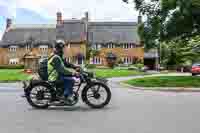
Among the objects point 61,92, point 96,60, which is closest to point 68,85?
point 61,92

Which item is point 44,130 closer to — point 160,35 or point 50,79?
point 50,79

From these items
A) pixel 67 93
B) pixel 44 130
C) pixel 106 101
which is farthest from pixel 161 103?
pixel 44 130

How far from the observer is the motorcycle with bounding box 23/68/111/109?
39.6 feet

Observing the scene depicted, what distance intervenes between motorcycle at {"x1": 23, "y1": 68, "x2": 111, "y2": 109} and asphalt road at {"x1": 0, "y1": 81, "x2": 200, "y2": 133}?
8.4 inches

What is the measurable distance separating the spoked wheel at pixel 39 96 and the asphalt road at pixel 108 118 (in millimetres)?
208

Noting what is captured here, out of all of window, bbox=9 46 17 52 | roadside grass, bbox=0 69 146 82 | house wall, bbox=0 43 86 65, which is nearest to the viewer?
roadside grass, bbox=0 69 146 82

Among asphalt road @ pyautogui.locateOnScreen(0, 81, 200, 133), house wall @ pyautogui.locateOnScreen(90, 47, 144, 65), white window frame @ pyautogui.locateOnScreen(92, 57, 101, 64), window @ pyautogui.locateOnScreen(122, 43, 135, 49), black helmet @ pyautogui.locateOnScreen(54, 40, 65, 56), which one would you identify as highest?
window @ pyautogui.locateOnScreen(122, 43, 135, 49)

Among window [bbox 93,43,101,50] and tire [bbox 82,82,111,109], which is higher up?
window [bbox 93,43,101,50]

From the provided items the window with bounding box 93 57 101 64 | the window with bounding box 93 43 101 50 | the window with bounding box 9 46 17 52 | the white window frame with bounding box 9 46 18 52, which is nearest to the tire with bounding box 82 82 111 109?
the window with bounding box 93 57 101 64

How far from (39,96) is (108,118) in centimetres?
257

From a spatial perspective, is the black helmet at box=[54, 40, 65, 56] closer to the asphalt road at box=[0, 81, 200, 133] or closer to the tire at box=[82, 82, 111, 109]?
the tire at box=[82, 82, 111, 109]

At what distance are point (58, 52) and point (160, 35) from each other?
1992cm

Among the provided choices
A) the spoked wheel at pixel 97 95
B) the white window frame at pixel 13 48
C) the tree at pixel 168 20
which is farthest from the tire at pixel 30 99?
the white window frame at pixel 13 48

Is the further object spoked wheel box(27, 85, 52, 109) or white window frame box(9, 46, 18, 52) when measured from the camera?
white window frame box(9, 46, 18, 52)
